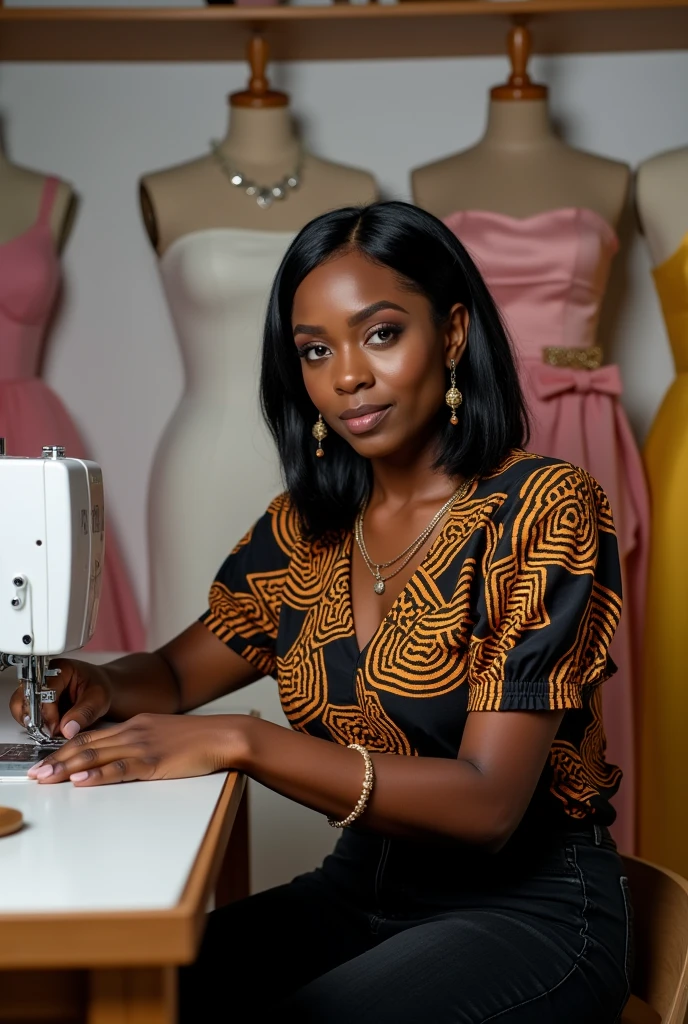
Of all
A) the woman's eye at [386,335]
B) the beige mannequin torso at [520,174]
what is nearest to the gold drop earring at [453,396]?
the woman's eye at [386,335]

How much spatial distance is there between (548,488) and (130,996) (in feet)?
2.61

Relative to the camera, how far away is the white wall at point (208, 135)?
3.13 meters

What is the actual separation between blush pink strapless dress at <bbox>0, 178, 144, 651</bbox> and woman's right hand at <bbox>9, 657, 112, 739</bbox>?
1294 millimetres

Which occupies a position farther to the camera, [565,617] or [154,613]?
[154,613]

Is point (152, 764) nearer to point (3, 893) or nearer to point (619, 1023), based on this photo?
point (3, 893)

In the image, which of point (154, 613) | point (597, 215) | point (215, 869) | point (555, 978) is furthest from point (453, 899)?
point (597, 215)

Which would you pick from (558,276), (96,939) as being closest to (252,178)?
(558,276)

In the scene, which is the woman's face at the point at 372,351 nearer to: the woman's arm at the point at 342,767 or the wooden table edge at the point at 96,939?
the woman's arm at the point at 342,767

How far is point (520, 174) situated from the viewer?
274 cm

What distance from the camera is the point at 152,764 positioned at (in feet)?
4.04

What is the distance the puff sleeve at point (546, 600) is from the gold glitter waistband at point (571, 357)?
1.21 m

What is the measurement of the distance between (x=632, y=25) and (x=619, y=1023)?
92.2 inches

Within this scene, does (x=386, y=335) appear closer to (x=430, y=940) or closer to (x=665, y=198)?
(x=430, y=940)

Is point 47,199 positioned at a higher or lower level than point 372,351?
higher
